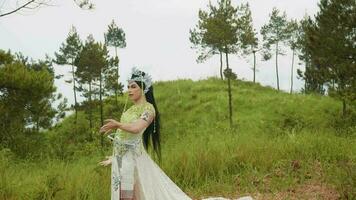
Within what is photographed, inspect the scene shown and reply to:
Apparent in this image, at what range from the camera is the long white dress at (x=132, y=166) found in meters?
6.03

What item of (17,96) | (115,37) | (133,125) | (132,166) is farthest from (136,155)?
(115,37)

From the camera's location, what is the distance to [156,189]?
6344 millimetres

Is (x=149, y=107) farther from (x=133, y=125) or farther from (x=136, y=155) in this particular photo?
(x=136, y=155)

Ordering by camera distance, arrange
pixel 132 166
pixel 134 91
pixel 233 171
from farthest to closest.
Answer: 1. pixel 233 171
2. pixel 134 91
3. pixel 132 166

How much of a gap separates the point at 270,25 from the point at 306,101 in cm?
1622

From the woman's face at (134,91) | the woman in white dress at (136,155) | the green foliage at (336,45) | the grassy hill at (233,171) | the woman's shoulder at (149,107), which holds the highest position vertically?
the green foliage at (336,45)

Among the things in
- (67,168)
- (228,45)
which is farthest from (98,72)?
(67,168)

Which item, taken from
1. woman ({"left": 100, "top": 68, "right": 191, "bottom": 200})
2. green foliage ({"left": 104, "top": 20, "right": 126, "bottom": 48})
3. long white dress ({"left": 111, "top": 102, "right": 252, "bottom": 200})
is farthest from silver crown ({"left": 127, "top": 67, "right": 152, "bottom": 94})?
green foliage ({"left": 104, "top": 20, "right": 126, "bottom": 48})

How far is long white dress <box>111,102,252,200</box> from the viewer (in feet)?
19.8

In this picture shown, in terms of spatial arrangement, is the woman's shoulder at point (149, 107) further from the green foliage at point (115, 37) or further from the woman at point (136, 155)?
the green foliage at point (115, 37)

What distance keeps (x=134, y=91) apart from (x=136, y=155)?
32.2 inches

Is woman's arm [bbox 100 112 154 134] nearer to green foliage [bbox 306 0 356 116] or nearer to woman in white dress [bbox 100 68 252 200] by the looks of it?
woman in white dress [bbox 100 68 252 200]

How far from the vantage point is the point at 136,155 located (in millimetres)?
6137

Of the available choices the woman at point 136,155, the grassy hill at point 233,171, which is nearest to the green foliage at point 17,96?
the grassy hill at point 233,171
